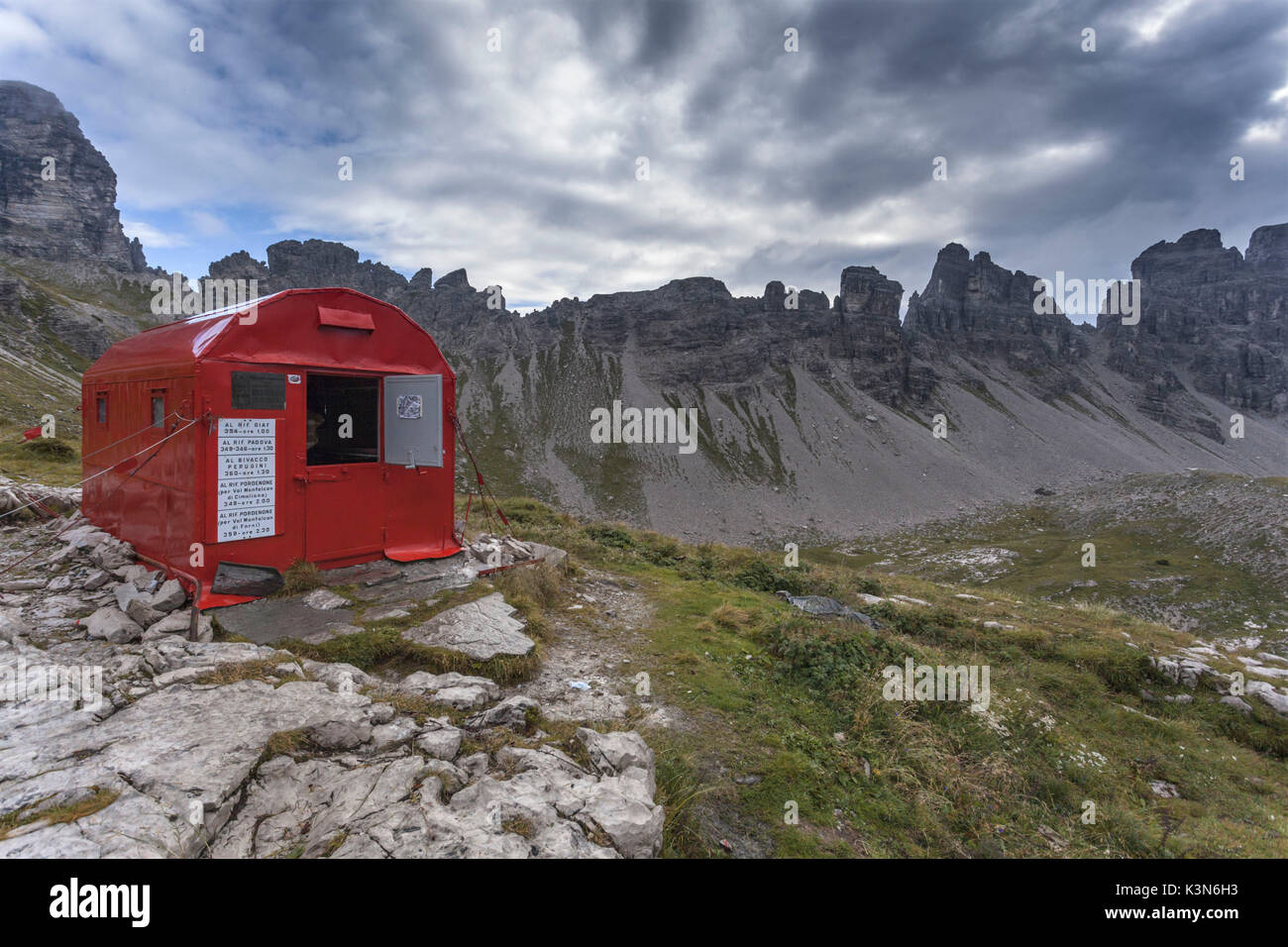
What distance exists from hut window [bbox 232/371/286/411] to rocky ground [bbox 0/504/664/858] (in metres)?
3.37

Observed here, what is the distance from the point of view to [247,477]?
963 cm

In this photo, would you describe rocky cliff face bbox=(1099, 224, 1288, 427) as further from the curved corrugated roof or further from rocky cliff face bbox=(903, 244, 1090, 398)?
the curved corrugated roof

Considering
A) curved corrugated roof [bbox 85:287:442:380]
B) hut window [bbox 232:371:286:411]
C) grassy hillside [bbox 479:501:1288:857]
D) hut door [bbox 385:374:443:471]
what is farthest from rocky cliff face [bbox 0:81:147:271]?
grassy hillside [bbox 479:501:1288:857]

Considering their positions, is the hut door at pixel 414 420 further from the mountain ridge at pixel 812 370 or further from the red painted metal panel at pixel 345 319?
the mountain ridge at pixel 812 370

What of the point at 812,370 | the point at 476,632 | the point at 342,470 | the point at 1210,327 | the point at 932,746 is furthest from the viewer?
the point at 1210,327

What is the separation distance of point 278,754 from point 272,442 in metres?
6.62

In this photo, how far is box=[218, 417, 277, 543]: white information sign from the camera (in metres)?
9.40

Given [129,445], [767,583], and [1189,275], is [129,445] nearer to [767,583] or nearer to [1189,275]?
[767,583]

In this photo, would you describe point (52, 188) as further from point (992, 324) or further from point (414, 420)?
point (992, 324)

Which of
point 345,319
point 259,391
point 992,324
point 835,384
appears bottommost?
point 259,391

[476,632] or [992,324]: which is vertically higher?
[992,324]

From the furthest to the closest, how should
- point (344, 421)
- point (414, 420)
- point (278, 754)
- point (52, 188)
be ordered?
1. point (52, 188)
2. point (344, 421)
3. point (414, 420)
4. point (278, 754)

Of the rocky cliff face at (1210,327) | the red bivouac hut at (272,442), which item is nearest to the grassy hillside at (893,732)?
the red bivouac hut at (272,442)

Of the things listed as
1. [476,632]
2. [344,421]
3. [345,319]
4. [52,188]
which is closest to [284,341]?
[345,319]
